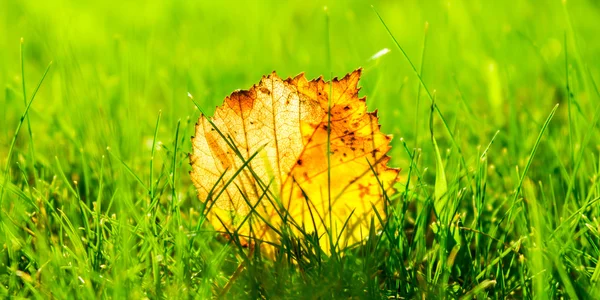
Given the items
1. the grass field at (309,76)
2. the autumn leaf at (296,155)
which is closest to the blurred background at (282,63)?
the grass field at (309,76)

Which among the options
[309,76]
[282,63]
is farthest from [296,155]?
[282,63]

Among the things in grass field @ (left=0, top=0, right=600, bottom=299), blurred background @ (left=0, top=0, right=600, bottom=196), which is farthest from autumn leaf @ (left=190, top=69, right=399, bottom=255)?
blurred background @ (left=0, top=0, right=600, bottom=196)

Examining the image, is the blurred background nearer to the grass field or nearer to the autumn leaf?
the grass field

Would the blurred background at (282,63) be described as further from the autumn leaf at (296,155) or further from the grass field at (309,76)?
the autumn leaf at (296,155)

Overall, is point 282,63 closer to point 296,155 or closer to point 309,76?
point 309,76

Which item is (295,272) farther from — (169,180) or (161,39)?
(161,39)

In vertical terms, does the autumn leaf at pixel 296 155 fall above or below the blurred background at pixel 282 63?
below

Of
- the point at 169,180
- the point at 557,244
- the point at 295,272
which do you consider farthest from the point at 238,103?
the point at 557,244
